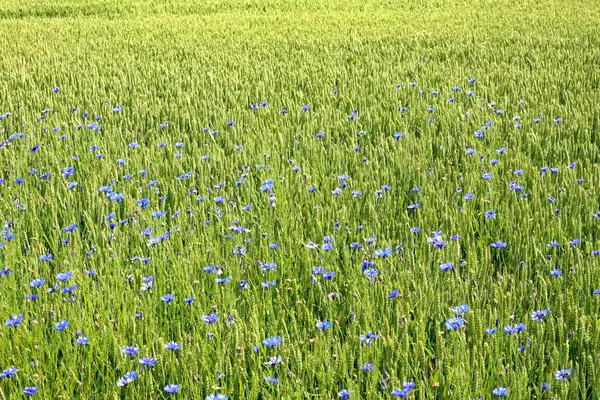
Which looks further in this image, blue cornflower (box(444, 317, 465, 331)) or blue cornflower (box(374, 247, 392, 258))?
blue cornflower (box(374, 247, 392, 258))

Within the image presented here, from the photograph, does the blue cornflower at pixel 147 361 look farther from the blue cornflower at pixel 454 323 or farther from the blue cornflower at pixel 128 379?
the blue cornflower at pixel 454 323

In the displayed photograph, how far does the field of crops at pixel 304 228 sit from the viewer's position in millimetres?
2117

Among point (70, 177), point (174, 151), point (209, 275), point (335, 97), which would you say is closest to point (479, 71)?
point (335, 97)

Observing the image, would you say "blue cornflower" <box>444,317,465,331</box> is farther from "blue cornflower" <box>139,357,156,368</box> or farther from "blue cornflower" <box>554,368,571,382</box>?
"blue cornflower" <box>139,357,156,368</box>

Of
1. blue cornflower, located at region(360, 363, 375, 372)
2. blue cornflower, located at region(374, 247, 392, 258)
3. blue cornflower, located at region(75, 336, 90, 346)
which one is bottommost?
blue cornflower, located at region(360, 363, 375, 372)

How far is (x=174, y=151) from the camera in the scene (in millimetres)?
4461

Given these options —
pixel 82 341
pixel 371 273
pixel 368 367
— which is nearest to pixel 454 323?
pixel 368 367

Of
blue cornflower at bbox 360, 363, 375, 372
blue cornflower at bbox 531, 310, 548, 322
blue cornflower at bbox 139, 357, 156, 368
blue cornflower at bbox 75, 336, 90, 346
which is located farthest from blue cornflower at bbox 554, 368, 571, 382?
blue cornflower at bbox 75, 336, 90, 346

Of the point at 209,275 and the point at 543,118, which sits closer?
the point at 209,275

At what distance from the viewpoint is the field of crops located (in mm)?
2117

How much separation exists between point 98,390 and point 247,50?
676 centimetres

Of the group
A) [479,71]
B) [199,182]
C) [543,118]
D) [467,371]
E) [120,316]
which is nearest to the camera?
[467,371]

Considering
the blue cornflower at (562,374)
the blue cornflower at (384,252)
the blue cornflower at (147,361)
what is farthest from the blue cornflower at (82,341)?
the blue cornflower at (562,374)

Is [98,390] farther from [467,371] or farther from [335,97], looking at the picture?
[335,97]
